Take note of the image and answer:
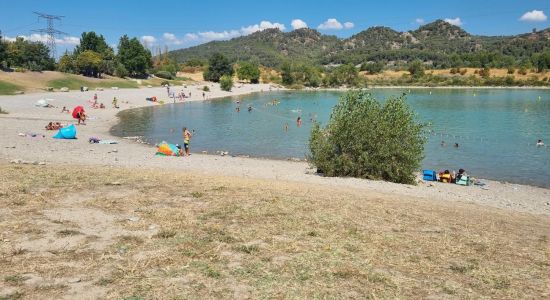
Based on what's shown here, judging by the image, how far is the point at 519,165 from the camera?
3562 centimetres

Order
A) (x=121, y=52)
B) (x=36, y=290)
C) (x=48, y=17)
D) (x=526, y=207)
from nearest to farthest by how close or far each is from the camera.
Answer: (x=36, y=290)
(x=526, y=207)
(x=48, y=17)
(x=121, y=52)

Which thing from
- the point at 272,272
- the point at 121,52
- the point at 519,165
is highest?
the point at 121,52

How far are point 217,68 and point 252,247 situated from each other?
163564 mm

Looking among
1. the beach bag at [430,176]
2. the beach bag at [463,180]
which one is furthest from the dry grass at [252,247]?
the beach bag at [430,176]

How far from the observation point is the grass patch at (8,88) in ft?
246

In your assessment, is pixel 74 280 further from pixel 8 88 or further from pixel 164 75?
pixel 164 75

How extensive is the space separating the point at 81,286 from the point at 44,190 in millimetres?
7831

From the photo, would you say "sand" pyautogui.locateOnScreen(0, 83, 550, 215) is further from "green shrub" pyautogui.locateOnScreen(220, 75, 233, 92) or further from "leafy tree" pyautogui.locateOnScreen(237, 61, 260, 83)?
"leafy tree" pyautogui.locateOnScreen(237, 61, 260, 83)

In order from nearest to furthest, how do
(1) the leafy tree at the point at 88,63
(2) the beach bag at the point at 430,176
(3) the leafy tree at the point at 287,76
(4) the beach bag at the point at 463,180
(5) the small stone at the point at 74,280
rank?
(5) the small stone at the point at 74,280
(4) the beach bag at the point at 463,180
(2) the beach bag at the point at 430,176
(1) the leafy tree at the point at 88,63
(3) the leafy tree at the point at 287,76

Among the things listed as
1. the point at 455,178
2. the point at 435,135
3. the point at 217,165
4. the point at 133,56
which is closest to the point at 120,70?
the point at 133,56

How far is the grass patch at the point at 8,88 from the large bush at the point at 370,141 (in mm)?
67307

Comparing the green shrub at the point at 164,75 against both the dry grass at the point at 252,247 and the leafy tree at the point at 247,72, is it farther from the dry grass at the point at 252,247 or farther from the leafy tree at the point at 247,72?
the dry grass at the point at 252,247

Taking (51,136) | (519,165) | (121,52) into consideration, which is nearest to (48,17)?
(121,52)

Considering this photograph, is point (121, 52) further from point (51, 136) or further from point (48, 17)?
point (51, 136)
